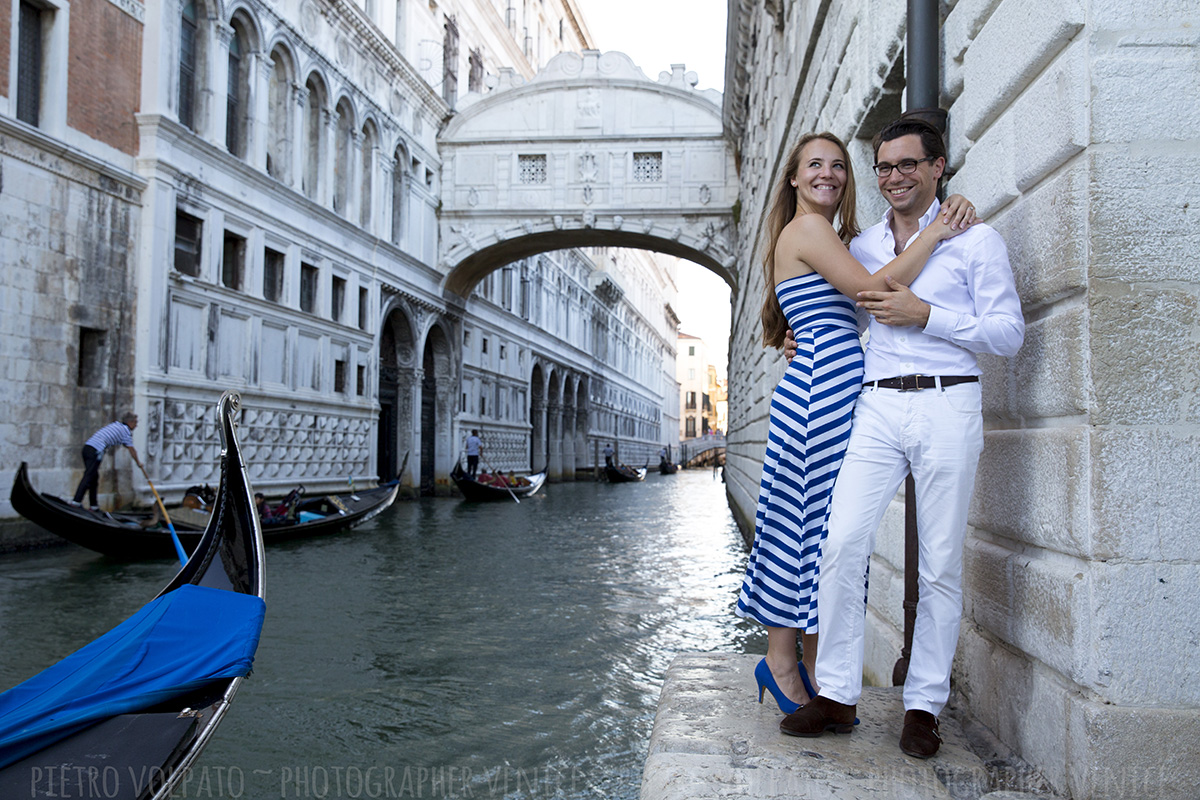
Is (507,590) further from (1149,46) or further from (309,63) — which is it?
(309,63)

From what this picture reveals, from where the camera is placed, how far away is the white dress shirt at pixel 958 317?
167 cm

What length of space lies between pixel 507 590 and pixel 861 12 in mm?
3868

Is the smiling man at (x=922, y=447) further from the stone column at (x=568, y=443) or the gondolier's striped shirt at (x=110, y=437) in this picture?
the stone column at (x=568, y=443)

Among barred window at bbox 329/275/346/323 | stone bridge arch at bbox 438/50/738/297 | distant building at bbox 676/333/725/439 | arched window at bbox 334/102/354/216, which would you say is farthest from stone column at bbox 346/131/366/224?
distant building at bbox 676/333/725/439

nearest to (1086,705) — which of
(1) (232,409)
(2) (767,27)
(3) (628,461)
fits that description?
(1) (232,409)

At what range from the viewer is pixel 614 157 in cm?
1491

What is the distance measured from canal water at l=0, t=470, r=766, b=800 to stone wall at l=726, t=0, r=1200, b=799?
69cm

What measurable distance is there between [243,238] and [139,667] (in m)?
9.01

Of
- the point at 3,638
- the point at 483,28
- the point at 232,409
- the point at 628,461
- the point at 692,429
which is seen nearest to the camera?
the point at 232,409

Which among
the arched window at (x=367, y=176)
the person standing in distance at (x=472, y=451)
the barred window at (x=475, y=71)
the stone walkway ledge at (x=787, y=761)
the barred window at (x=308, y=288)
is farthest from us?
the barred window at (x=475, y=71)

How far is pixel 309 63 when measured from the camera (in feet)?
38.4

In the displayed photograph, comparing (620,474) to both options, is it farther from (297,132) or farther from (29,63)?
(29,63)

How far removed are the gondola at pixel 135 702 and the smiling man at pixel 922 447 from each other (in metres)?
1.29

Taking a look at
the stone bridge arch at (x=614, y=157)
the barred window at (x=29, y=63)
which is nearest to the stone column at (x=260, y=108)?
the barred window at (x=29, y=63)
